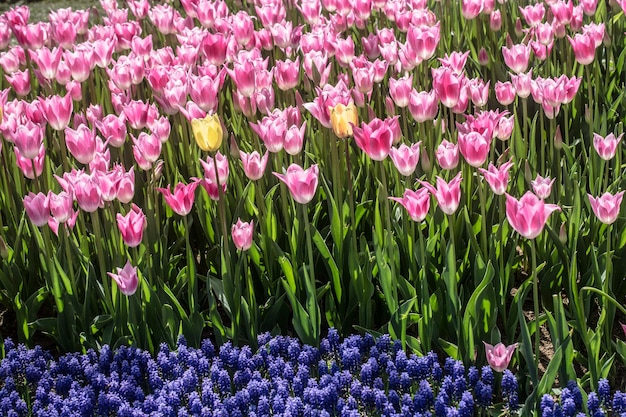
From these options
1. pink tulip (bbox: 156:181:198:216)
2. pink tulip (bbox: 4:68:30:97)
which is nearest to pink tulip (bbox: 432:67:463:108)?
pink tulip (bbox: 156:181:198:216)

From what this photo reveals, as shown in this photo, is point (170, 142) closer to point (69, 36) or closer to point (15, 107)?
point (15, 107)

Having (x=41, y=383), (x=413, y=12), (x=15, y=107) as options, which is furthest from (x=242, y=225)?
(x=413, y=12)

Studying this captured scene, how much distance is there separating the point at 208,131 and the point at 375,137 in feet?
1.83

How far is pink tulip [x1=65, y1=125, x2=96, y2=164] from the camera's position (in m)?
3.12

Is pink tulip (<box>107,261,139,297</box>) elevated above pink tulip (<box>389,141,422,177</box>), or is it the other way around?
pink tulip (<box>389,141,422,177</box>)

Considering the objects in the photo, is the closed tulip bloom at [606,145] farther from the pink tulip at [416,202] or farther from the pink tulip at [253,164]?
the pink tulip at [253,164]

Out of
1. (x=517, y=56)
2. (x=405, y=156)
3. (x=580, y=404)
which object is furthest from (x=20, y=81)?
(x=580, y=404)

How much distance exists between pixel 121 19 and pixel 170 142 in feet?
4.73

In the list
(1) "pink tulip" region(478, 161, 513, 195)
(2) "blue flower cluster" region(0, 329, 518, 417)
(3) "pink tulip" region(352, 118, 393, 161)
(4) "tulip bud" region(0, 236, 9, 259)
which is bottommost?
(2) "blue flower cluster" region(0, 329, 518, 417)

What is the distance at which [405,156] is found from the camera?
9.35 feet

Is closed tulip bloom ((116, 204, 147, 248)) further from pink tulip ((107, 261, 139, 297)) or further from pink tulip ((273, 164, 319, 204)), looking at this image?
pink tulip ((273, 164, 319, 204))

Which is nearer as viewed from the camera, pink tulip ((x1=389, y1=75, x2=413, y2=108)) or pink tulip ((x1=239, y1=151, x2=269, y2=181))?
pink tulip ((x1=239, y1=151, x2=269, y2=181))

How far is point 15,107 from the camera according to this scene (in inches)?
147

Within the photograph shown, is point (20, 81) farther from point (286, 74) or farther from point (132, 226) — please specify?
point (132, 226)
